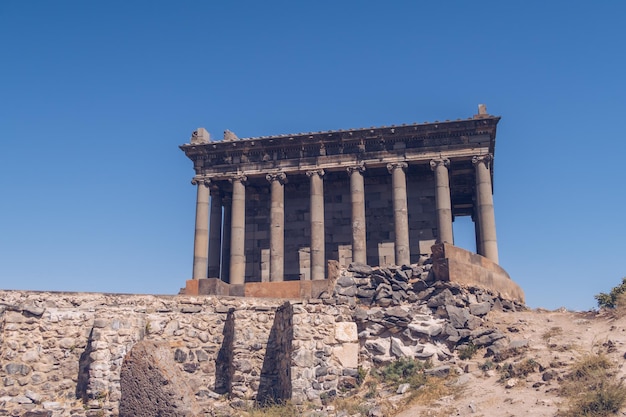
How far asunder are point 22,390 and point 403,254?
17327mm

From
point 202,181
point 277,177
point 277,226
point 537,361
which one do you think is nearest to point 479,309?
point 537,361

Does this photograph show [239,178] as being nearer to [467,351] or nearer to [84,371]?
[84,371]

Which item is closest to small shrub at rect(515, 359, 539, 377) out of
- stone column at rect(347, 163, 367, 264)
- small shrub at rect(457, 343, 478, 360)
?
small shrub at rect(457, 343, 478, 360)

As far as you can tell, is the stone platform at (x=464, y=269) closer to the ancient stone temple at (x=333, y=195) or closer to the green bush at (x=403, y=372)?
the green bush at (x=403, y=372)

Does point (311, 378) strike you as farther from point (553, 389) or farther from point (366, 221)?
point (366, 221)

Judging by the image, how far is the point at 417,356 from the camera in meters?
14.6

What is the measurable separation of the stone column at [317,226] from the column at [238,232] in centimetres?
334

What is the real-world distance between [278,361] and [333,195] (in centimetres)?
1706

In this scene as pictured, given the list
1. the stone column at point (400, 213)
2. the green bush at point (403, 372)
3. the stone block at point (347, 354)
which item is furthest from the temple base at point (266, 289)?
the stone column at point (400, 213)

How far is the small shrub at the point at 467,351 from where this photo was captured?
14367 millimetres

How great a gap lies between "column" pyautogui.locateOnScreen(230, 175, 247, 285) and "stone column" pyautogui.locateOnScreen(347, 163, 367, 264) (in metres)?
5.16

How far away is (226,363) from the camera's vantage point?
49.6ft

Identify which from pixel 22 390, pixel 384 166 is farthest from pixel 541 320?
pixel 384 166

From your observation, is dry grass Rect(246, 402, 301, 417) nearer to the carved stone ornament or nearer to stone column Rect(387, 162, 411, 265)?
stone column Rect(387, 162, 411, 265)
